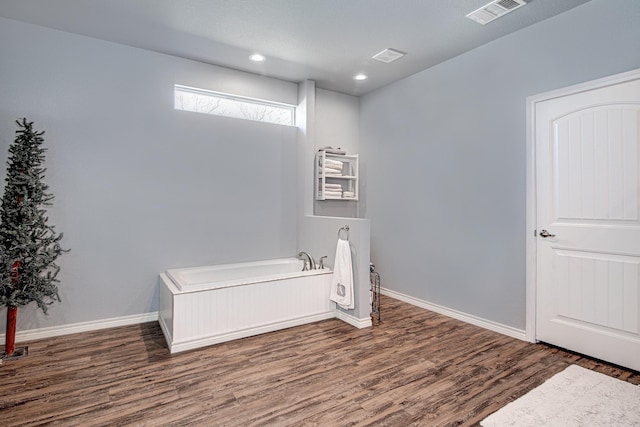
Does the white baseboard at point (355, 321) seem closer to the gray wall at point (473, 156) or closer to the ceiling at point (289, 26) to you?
the gray wall at point (473, 156)

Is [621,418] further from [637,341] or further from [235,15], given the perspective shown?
[235,15]

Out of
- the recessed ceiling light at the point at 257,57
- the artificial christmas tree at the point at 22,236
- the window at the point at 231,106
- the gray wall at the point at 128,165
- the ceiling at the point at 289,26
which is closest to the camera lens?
the artificial christmas tree at the point at 22,236

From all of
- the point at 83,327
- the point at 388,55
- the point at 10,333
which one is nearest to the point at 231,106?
the point at 388,55

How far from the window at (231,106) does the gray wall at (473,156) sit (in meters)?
1.24

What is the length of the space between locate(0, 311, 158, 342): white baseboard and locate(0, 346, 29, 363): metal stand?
0.22 m

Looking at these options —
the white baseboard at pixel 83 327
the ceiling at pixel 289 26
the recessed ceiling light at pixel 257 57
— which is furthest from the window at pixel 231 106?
the white baseboard at pixel 83 327

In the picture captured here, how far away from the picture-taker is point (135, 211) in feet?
11.2

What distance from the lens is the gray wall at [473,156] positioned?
2676 millimetres

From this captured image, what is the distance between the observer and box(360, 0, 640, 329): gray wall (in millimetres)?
2676

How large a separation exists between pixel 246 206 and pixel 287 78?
164 centimetres

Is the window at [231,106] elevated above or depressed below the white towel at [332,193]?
above

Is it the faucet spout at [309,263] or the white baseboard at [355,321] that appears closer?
the white baseboard at [355,321]

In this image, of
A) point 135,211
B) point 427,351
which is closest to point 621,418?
point 427,351

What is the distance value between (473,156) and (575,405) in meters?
2.18
